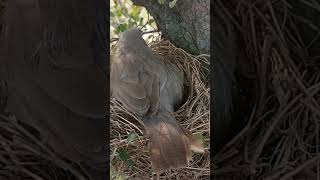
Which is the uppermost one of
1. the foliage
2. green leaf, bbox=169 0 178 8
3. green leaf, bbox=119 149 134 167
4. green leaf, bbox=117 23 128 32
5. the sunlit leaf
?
green leaf, bbox=169 0 178 8

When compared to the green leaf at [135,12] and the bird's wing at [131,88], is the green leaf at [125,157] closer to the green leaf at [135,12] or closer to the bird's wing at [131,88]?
the bird's wing at [131,88]

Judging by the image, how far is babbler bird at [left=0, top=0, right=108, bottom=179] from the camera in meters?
0.76

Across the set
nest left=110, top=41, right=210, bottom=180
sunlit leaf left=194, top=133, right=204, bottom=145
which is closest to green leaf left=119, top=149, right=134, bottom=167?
nest left=110, top=41, right=210, bottom=180

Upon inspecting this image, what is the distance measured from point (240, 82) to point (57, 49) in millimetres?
311

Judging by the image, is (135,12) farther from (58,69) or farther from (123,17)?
(58,69)

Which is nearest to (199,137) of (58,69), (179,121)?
(179,121)

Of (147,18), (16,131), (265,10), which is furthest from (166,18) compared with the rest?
(16,131)

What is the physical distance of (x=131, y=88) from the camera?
755 mm

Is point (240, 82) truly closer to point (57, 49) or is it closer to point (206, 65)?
point (206, 65)

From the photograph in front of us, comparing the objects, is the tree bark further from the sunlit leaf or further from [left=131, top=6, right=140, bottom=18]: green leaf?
the sunlit leaf

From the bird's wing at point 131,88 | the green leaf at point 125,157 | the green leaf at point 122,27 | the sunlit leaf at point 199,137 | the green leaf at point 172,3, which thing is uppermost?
the green leaf at point 172,3

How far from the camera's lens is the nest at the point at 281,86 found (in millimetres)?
758

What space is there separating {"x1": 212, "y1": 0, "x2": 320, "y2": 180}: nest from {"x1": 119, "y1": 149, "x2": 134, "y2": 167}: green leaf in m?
0.14

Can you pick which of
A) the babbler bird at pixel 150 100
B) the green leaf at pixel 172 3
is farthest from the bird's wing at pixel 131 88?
the green leaf at pixel 172 3
